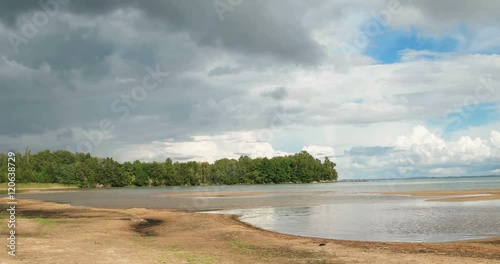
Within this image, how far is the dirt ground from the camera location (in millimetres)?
20797

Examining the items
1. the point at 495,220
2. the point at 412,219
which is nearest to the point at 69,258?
the point at 412,219

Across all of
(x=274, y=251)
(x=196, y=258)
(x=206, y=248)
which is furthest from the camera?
(x=206, y=248)

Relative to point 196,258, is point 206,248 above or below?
below

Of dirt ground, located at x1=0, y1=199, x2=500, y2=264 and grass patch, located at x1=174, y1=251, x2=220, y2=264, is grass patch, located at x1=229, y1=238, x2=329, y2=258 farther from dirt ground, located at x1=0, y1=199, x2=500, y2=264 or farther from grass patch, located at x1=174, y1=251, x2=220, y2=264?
grass patch, located at x1=174, y1=251, x2=220, y2=264

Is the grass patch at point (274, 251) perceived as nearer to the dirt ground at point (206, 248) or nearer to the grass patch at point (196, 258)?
the dirt ground at point (206, 248)

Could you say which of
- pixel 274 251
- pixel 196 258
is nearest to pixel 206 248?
pixel 274 251

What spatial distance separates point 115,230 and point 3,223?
8.46m

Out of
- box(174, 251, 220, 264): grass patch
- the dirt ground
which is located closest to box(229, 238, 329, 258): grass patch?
the dirt ground

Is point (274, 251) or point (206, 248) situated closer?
point (274, 251)

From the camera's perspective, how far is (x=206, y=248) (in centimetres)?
2523

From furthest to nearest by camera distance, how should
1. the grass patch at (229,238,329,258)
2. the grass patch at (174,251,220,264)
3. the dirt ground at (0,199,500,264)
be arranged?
1. the grass patch at (229,238,329,258)
2. the dirt ground at (0,199,500,264)
3. the grass patch at (174,251,220,264)

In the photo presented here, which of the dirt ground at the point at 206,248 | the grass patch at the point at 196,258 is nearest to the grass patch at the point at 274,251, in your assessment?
the dirt ground at the point at 206,248

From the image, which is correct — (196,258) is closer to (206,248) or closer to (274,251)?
(206,248)

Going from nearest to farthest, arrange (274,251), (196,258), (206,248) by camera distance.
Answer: (196,258) → (274,251) → (206,248)
